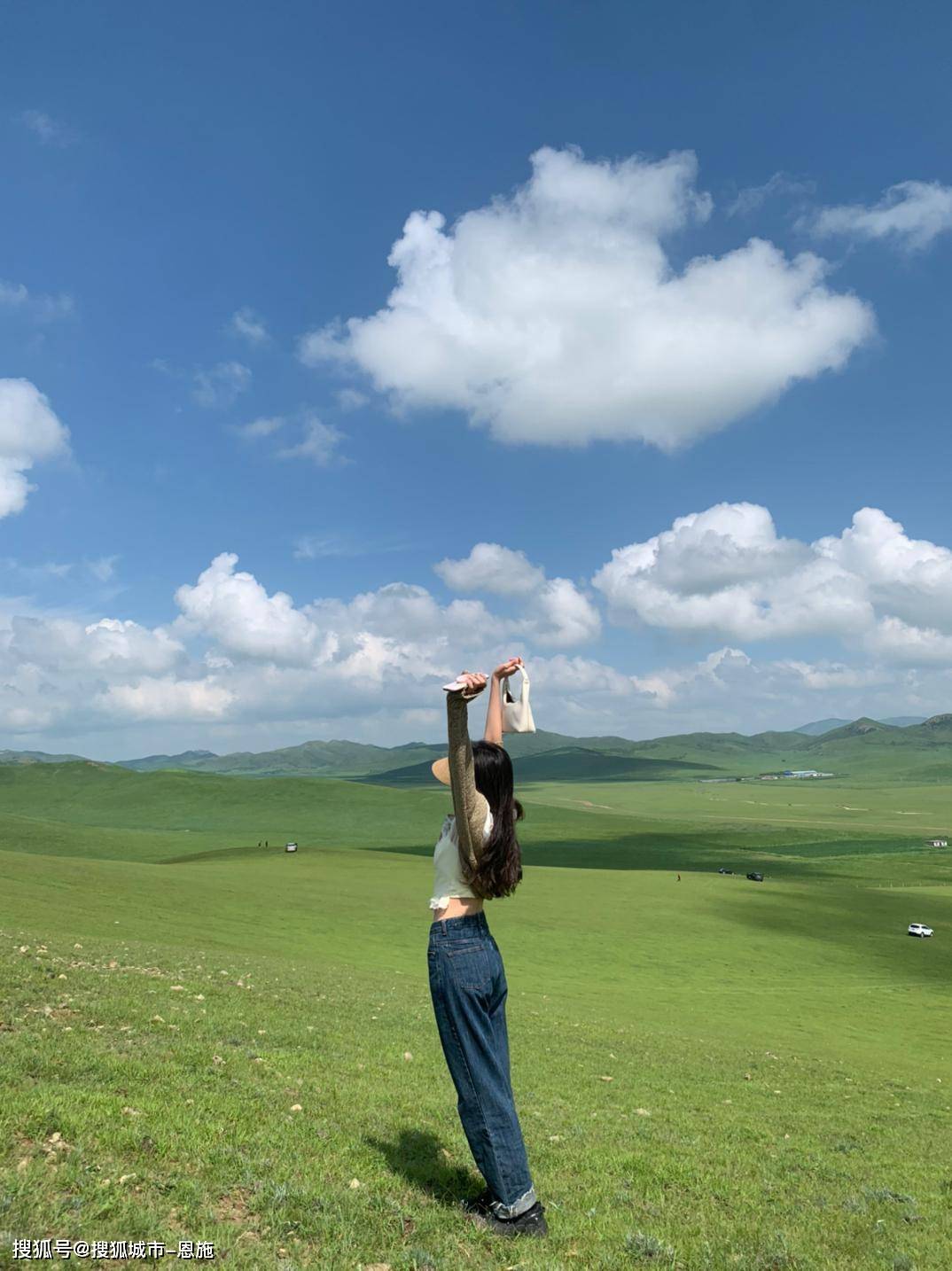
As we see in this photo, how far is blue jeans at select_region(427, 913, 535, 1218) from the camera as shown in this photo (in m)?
7.19

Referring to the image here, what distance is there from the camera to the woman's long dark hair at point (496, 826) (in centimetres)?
731

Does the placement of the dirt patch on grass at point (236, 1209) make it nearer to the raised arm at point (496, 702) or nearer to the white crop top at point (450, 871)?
the white crop top at point (450, 871)

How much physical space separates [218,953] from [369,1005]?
441 inches

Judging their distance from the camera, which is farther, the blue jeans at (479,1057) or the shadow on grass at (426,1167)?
the shadow on grass at (426,1167)

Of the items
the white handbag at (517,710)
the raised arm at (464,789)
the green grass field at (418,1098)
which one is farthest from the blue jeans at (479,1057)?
the white handbag at (517,710)

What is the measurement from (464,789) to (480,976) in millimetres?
1803

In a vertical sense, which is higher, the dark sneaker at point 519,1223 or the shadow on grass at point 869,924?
the dark sneaker at point 519,1223

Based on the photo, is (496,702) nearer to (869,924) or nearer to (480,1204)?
(480,1204)

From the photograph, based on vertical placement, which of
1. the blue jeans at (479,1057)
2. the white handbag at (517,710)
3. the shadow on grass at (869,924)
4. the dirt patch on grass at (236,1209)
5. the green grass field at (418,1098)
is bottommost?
the shadow on grass at (869,924)

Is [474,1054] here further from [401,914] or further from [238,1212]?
[401,914]

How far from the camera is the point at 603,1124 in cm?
1197

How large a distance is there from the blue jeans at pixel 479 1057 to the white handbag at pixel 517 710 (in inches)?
72.3

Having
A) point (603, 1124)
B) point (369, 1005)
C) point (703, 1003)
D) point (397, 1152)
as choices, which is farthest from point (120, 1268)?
point (703, 1003)

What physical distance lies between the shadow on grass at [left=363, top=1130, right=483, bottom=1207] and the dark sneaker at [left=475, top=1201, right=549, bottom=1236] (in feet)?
1.62
